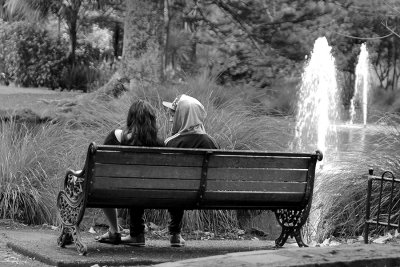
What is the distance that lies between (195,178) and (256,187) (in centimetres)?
50

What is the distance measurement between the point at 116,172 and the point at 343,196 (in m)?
3.43

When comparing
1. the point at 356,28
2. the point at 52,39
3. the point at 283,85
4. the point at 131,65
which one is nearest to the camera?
the point at 131,65

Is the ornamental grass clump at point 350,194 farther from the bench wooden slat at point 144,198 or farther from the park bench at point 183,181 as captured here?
the bench wooden slat at point 144,198

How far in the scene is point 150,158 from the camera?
23.5 feet

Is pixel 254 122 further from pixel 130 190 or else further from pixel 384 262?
pixel 384 262

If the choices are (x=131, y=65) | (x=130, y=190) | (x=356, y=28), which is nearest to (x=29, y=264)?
(x=130, y=190)

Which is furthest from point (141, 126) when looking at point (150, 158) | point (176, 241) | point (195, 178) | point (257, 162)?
point (176, 241)

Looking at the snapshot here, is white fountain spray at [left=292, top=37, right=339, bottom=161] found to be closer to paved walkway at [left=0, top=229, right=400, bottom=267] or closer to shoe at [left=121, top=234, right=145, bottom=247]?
paved walkway at [left=0, top=229, right=400, bottom=267]

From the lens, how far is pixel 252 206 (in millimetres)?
7750

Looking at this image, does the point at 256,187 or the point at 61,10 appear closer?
the point at 256,187

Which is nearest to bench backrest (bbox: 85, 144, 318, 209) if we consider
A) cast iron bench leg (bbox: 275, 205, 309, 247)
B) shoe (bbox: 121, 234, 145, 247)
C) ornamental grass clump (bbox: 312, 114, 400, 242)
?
cast iron bench leg (bbox: 275, 205, 309, 247)

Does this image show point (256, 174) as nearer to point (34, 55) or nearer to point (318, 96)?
point (318, 96)

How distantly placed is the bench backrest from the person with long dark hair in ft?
1.21

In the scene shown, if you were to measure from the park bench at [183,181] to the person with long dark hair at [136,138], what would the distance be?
36 centimetres
